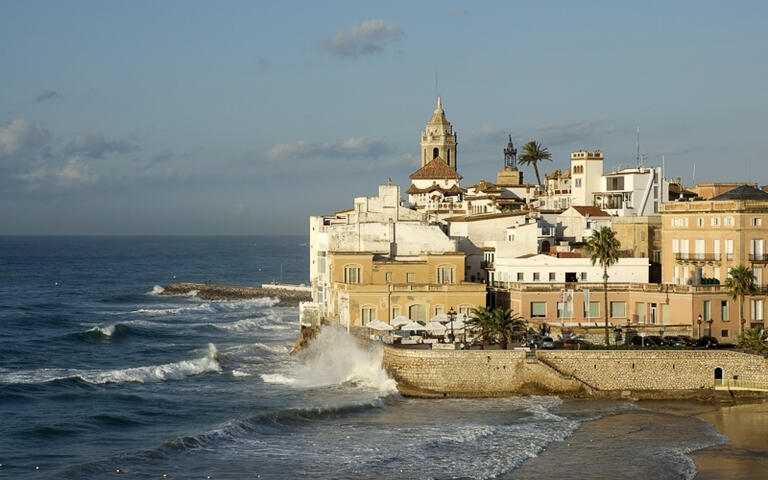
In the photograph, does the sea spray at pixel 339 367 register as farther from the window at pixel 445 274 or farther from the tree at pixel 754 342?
the tree at pixel 754 342

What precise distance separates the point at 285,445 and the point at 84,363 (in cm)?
2982

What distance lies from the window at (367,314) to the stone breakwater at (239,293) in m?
53.9

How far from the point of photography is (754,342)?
5259cm

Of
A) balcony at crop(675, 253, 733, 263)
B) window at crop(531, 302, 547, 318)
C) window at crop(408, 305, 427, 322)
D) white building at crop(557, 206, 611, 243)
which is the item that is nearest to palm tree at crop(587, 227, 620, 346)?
window at crop(531, 302, 547, 318)

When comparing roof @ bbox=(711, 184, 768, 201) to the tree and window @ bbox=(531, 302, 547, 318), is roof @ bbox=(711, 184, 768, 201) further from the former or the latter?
window @ bbox=(531, 302, 547, 318)

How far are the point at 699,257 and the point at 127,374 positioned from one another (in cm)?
3100

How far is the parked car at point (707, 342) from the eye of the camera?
55.7 m

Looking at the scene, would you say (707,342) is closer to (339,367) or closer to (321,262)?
(339,367)

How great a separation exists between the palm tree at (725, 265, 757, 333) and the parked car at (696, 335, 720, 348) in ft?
7.37

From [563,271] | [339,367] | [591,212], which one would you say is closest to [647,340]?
[563,271]

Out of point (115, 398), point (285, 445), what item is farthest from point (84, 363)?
point (285, 445)

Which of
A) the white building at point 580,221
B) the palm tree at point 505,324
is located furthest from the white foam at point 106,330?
the palm tree at point 505,324

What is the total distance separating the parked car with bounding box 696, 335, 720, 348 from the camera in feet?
183

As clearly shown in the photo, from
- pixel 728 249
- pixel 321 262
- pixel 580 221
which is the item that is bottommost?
pixel 321 262
